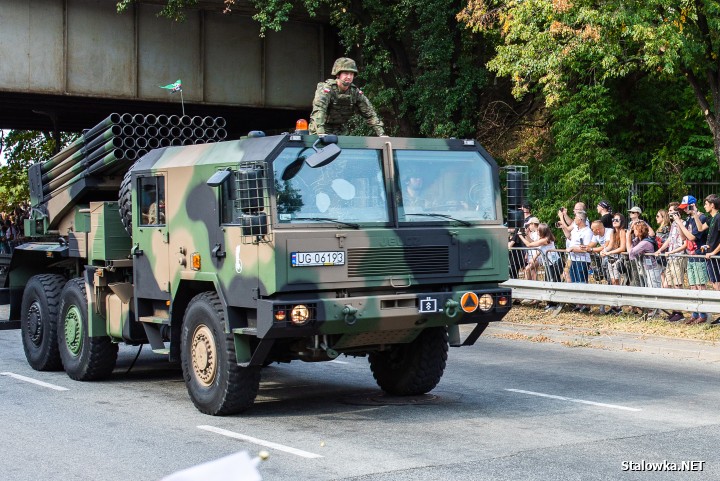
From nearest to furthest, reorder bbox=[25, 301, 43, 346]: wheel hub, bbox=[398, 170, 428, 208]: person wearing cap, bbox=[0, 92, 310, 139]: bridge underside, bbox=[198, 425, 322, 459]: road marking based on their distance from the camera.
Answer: bbox=[198, 425, 322, 459]: road marking
bbox=[398, 170, 428, 208]: person wearing cap
bbox=[25, 301, 43, 346]: wheel hub
bbox=[0, 92, 310, 139]: bridge underside

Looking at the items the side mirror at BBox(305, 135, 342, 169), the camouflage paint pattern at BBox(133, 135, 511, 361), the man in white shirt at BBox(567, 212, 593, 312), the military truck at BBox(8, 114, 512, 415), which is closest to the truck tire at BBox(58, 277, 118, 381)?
the military truck at BBox(8, 114, 512, 415)

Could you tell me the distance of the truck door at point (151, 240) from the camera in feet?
35.5

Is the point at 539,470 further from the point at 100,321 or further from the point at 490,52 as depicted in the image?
the point at 490,52

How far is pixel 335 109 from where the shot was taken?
11.3 metres

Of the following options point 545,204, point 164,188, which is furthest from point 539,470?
point 545,204

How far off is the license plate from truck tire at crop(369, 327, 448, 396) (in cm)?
178

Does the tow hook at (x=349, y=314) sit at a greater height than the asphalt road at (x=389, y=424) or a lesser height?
greater

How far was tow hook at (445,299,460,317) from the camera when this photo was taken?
9.87m

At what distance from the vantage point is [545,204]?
24062 mm

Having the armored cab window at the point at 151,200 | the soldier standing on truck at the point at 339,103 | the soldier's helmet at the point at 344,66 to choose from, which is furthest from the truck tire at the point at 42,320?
the soldier's helmet at the point at 344,66

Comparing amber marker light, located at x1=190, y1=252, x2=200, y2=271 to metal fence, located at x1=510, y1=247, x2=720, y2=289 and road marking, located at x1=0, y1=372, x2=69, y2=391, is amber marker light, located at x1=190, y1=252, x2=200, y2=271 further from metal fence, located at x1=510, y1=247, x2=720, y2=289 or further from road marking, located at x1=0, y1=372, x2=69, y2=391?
metal fence, located at x1=510, y1=247, x2=720, y2=289

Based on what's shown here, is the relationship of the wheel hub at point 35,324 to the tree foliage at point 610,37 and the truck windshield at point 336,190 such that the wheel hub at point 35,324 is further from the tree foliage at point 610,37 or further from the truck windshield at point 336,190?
the tree foliage at point 610,37

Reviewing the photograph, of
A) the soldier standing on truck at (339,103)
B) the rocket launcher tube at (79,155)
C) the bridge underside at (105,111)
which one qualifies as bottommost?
the rocket launcher tube at (79,155)

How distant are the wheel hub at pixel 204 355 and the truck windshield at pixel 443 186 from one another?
2.08 meters
